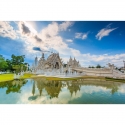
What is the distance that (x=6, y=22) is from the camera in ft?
12.0

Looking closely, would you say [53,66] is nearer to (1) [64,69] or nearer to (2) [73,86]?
(1) [64,69]

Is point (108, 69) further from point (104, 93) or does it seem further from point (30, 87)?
point (30, 87)

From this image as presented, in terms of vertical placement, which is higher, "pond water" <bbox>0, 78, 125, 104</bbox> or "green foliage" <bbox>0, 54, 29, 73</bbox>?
"green foliage" <bbox>0, 54, 29, 73</bbox>

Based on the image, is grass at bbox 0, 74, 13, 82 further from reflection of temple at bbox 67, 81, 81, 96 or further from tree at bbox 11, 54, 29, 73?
reflection of temple at bbox 67, 81, 81, 96

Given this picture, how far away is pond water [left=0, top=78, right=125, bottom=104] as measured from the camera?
11.8 feet

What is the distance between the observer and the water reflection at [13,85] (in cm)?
363

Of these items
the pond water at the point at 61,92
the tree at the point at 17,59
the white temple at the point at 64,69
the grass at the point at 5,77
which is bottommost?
the pond water at the point at 61,92

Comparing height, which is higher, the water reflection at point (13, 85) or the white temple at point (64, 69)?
the white temple at point (64, 69)

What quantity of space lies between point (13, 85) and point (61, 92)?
41.7 inches

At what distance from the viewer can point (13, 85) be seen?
12.0ft

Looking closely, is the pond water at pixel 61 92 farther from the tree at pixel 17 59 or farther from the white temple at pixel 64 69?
the tree at pixel 17 59

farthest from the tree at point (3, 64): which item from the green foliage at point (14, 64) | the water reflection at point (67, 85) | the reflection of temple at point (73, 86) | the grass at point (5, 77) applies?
the reflection of temple at point (73, 86)

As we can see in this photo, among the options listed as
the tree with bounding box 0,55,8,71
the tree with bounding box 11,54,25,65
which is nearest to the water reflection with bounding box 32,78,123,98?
the tree with bounding box 11,54,25,65
